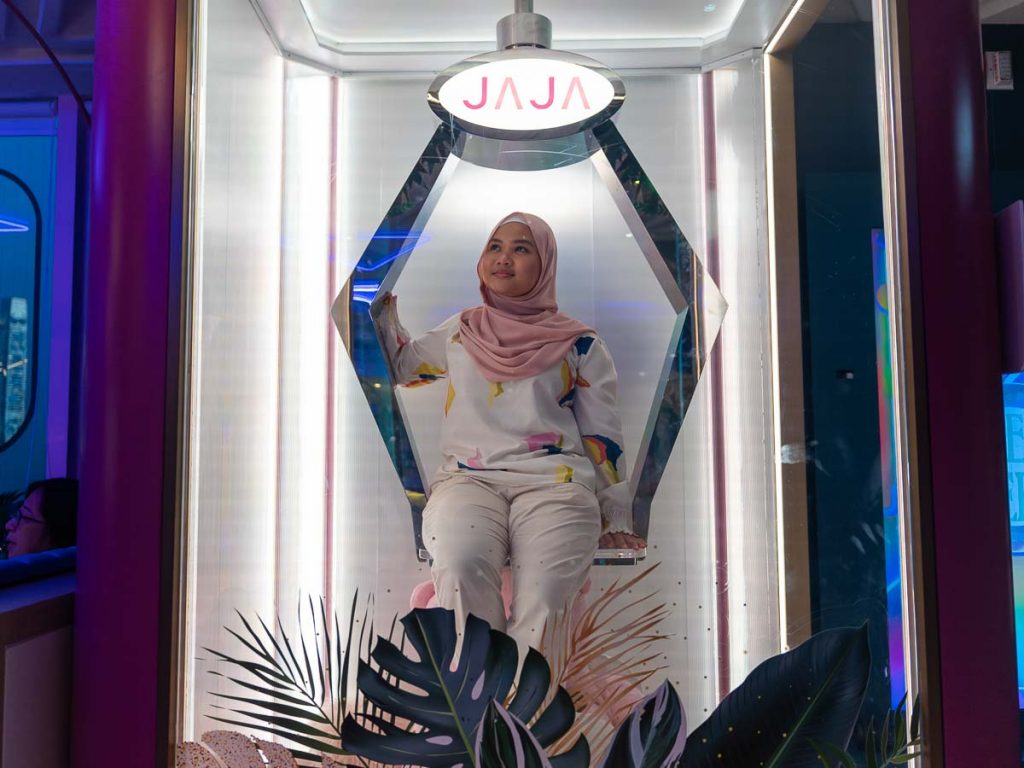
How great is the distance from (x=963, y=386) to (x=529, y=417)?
0.93 meters

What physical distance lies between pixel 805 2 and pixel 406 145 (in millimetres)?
1000

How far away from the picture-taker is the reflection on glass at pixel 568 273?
187cm

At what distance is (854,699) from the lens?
5.68ft

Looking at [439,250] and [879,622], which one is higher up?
[439,250]

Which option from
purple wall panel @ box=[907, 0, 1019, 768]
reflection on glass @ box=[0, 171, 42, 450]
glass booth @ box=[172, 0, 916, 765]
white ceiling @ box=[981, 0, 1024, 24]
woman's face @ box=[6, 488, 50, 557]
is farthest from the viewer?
reflection on glass @ box=[0, 171, 42, 450]

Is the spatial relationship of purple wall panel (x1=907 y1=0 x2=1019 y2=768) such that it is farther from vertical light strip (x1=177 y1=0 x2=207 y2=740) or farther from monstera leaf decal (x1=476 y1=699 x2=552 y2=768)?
vertical light strip (x1=177 y1=0 x2=207 y2=740)

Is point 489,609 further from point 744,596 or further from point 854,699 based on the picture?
point 854,699

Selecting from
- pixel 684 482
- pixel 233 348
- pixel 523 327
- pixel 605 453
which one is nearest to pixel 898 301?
pixel 684 482

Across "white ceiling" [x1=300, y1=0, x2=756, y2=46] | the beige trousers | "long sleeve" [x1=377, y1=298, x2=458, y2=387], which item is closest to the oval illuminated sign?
"white ceiling" [x1=300, y1=0, x2=756, y2=46]

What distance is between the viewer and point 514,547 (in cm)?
179

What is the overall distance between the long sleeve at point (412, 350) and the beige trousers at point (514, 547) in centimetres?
26

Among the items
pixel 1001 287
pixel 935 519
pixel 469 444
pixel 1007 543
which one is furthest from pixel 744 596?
pixel 1001 287

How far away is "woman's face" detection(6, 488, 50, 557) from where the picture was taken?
2.32 meters

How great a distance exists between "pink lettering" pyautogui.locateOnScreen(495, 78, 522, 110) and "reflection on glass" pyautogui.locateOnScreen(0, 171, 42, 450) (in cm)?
217
